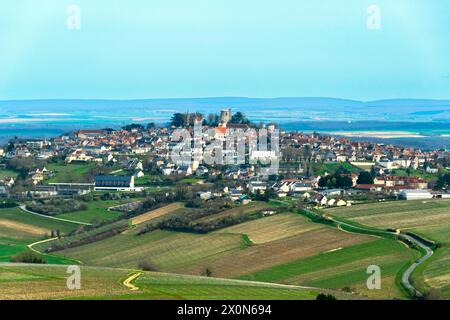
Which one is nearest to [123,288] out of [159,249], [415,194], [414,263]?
[414,263]

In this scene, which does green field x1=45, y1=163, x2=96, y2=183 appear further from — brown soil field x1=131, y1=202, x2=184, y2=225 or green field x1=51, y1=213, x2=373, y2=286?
green field x1=51, y1=213, x2=373, y2=286

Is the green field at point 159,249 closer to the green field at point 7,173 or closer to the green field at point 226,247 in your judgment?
the green field at point 226,247

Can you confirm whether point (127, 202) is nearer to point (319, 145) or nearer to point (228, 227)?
point (228, 227)

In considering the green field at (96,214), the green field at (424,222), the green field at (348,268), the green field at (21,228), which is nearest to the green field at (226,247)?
the green field at (348,268)

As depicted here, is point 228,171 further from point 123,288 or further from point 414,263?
point 123,288

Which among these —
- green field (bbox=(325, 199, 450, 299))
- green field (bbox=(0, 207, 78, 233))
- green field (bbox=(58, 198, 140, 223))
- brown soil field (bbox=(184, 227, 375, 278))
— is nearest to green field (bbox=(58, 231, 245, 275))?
brown soil field (bbox=(184, 227, 375, 278))
